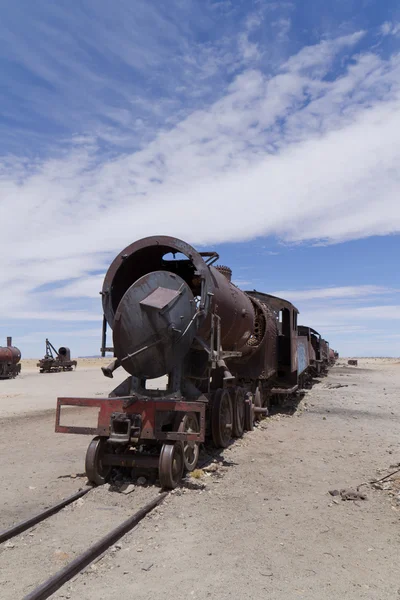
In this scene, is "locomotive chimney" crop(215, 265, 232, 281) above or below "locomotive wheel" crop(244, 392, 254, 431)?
above

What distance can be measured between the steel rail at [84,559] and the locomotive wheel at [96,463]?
1.42 m

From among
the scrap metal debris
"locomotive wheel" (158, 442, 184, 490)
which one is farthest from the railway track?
the scrap metal debris

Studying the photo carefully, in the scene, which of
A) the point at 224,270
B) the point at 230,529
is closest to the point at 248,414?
the point at 224,270

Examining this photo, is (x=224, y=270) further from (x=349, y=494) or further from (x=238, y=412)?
(x=349, y=494)

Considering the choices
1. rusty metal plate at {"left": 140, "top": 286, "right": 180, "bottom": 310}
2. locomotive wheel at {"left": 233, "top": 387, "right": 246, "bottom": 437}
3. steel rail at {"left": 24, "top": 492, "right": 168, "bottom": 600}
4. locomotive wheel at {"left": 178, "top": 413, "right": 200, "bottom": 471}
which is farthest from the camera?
locomotive wheel at {"left": 233, "top": 387, "right": 246, "bottom": 437}

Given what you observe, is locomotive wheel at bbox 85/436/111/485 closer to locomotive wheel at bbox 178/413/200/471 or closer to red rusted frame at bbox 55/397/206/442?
red rusted frame at bbox 55/397/206/442

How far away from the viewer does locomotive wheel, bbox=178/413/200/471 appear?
7541 millimetres

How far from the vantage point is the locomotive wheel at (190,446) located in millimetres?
7541

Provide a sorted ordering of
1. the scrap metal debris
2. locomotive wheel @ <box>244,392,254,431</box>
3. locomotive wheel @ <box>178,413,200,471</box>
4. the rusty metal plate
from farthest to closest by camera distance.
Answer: locomotive wheel @ <box>244,392,254,431</box>
locomotive wheel @ <box>178,413,200,471</box>
the rusty metal plate
the scrap metal debris

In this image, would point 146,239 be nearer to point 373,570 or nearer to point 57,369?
point 373,570

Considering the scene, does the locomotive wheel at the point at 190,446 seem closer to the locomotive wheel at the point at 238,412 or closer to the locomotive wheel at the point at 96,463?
the locomotive wheel at the point at 96,463

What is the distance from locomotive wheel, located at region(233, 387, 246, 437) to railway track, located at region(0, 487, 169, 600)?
4192mm

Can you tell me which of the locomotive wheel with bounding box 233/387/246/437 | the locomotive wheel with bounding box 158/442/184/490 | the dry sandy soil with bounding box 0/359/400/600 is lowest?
the dry sandy soil with bounding box 0/359/400/600

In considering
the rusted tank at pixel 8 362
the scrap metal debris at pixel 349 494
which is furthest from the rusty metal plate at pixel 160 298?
the rusted tank at pixel 8 362
